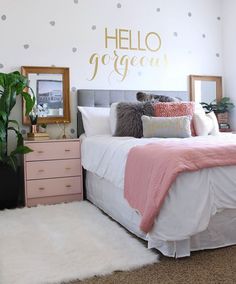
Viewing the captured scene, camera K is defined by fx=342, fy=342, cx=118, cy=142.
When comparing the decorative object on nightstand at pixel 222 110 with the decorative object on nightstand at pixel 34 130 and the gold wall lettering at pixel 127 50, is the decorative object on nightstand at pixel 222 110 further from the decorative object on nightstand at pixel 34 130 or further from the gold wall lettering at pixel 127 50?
the decorative object on nightstand at pixel 34 130

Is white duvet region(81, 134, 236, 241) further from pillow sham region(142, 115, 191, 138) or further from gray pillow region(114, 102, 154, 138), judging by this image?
gray pillow region(114, 102, 154, 138)

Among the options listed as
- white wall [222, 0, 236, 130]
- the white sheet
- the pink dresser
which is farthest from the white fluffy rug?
white wall [222, 0, 236, 130]

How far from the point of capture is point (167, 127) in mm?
3184

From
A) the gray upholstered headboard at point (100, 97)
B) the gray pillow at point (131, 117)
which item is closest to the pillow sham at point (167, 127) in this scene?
the gray pillow at point (131, 117)

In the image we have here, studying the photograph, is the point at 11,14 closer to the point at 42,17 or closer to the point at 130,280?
the point at 42,17

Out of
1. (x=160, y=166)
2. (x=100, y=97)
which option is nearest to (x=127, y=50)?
(x=100, y=97)

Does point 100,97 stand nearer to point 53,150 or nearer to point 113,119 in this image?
point 113,119

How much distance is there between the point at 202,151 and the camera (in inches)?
82.7

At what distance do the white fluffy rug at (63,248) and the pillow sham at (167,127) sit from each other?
90cm

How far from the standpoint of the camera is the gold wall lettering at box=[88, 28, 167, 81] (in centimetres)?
407

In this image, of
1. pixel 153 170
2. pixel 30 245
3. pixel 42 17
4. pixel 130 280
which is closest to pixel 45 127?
pixel 42 17

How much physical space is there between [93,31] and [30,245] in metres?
2.64

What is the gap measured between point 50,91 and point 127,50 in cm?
109

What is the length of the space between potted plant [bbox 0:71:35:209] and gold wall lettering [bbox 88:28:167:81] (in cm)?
94
